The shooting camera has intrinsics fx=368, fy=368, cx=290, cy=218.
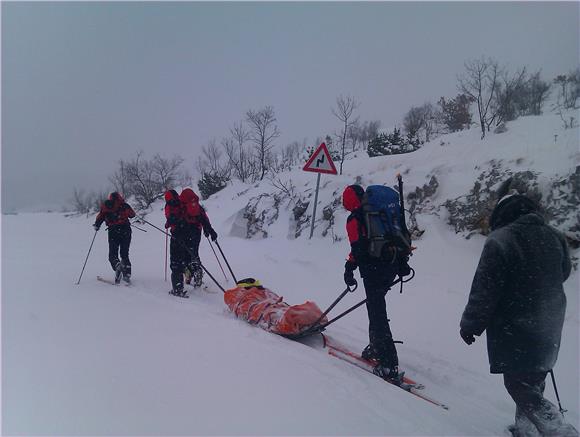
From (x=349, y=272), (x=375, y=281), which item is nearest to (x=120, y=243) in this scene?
(x=349, y=272)

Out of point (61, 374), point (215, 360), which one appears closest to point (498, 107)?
point (215, 360)

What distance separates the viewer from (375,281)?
12.2 feet

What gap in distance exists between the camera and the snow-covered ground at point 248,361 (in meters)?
2.41

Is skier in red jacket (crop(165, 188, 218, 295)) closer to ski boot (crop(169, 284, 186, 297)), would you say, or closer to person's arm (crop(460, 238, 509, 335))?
ski boot (crop(169, 284, 186, 297))

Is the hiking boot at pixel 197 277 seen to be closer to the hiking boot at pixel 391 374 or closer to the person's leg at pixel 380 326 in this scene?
the person's leg at pixel 380 326

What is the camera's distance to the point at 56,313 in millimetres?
4477

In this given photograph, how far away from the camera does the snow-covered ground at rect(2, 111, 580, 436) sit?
241 cm

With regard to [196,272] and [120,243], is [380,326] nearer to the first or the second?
[196,272]

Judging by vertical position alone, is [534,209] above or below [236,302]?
above

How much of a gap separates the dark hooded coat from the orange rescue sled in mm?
2158

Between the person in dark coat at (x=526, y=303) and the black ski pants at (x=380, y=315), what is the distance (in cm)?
115

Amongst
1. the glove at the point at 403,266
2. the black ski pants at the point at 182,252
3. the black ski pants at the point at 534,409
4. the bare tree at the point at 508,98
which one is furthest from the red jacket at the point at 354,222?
the bare tree at the point at 508,98

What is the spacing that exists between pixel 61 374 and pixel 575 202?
687cm

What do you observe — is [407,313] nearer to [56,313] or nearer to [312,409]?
[312,409]
